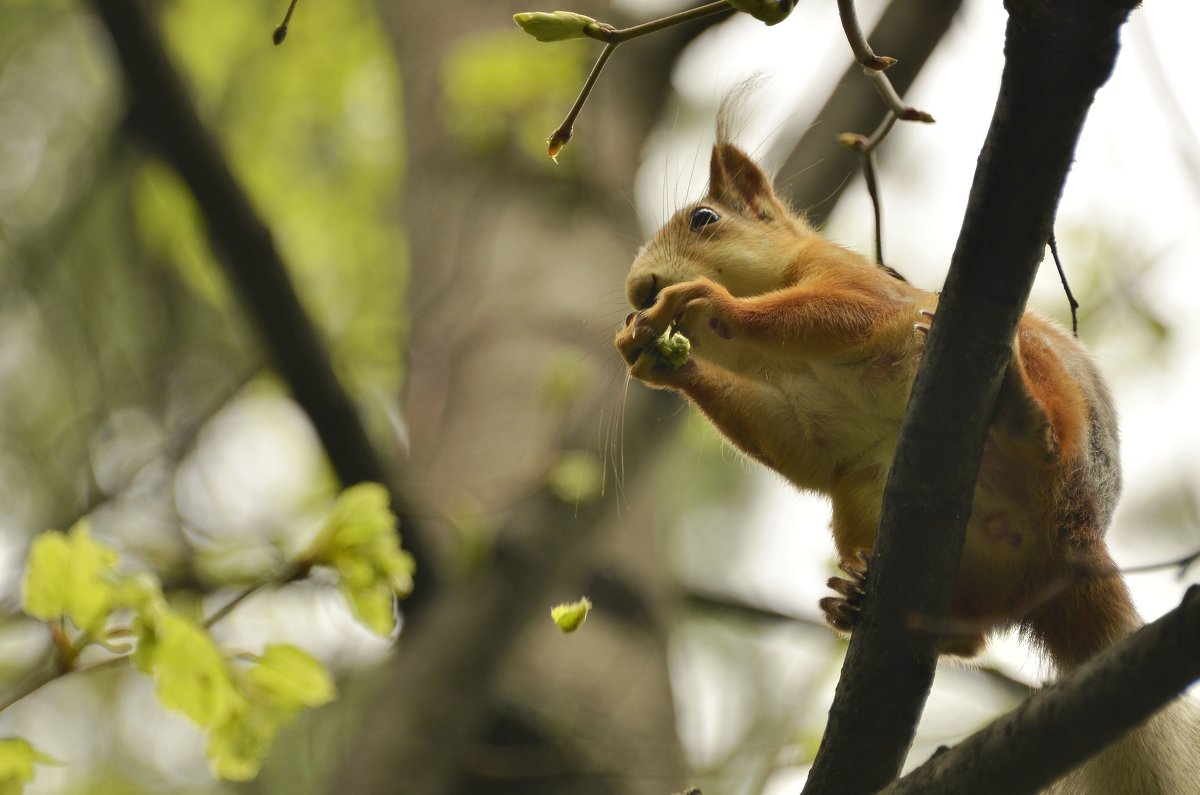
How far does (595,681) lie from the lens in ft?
9.86

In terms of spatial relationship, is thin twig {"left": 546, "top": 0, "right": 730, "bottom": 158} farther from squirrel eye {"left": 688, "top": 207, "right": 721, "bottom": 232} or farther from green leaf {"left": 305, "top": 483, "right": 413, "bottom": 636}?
squirrel eye {"left": 688, "top": 207, "right": 721, "bottom": 232}

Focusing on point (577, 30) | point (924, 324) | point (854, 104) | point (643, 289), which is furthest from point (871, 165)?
point (854, 104)

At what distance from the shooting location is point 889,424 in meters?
2.13

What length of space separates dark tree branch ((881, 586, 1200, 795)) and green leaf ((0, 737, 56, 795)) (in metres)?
1.00

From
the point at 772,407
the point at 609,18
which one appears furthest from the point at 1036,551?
the point at 609,18

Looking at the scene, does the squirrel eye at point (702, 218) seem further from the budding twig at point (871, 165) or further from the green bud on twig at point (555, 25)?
the green bud on twig at point (555, 25)

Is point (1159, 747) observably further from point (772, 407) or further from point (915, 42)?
point (915, 42)

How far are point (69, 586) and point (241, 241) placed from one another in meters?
1.32

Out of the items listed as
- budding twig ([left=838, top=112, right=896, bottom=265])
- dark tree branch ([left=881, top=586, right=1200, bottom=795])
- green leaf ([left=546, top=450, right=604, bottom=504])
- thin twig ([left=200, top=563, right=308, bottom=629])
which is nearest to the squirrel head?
budding twig ([left=838, top=112, right=896, bottom=265])

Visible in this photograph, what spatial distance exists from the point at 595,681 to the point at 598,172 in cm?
177

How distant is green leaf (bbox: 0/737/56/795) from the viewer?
1349 millimetres

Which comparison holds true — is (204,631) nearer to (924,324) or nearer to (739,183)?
(924,324)

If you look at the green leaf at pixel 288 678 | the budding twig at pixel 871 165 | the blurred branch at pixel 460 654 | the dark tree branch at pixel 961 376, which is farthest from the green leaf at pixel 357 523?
the blurred branch at pixel 460 654

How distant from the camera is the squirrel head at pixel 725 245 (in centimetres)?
240
